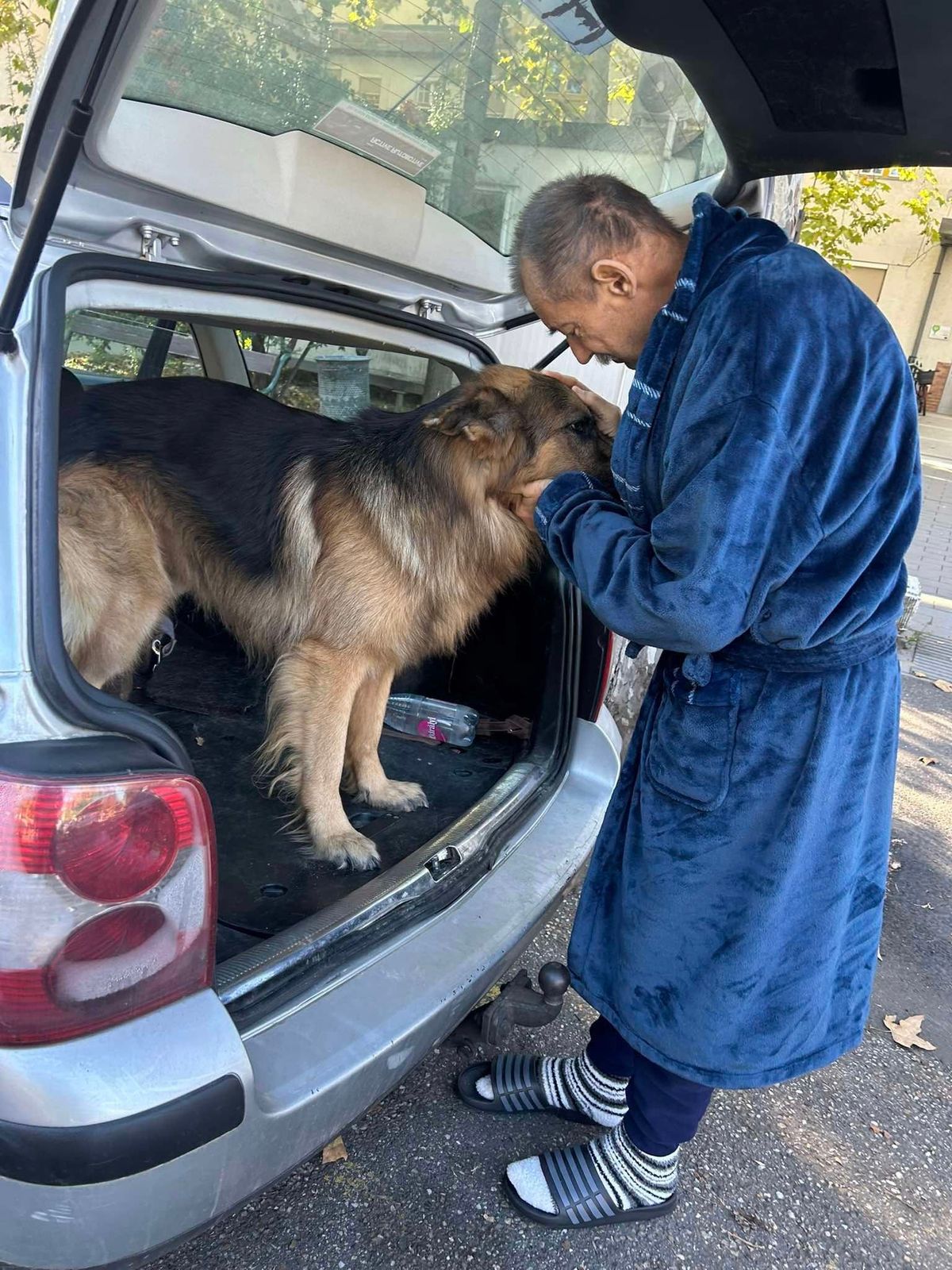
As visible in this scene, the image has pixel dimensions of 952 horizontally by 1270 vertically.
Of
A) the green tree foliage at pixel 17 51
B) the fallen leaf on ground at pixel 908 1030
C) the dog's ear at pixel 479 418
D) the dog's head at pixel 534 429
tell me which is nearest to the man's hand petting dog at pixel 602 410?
the dog's head at pixel 534 429

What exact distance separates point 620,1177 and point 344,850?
108cm

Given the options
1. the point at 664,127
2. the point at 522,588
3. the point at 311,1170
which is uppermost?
the point at 664,127

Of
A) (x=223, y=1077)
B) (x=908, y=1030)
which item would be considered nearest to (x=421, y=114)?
(x=223, y=1077)

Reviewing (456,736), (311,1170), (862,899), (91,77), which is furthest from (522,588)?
(91,77)

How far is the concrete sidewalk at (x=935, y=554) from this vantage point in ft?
25.8

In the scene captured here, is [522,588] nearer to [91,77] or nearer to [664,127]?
[664,127]

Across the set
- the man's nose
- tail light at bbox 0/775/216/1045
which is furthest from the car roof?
tail light at bbox 0/775/216/1045

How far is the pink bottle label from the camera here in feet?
11.2

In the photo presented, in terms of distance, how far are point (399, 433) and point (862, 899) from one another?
1.86 m

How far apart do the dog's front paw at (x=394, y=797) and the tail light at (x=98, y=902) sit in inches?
60.4

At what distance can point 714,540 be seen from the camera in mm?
1368

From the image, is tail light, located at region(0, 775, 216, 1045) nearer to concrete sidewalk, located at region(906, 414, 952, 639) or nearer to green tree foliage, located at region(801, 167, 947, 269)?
concrete sidewalk, located at region(906, 414, 952, 639)

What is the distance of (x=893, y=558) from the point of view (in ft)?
Result: 5.12

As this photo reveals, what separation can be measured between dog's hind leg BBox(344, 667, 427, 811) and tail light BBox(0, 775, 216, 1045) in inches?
60.5
